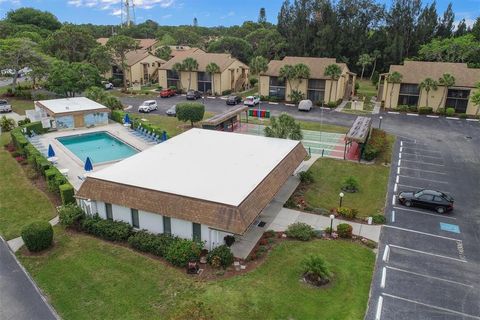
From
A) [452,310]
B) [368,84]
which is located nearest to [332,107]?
[368,84]

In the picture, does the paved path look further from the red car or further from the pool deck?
the pool deck

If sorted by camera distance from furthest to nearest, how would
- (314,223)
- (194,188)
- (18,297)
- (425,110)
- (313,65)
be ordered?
(313,65), (425,110), (314,223), (194,188), (18,297)

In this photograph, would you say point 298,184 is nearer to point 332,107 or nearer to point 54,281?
point 54,281

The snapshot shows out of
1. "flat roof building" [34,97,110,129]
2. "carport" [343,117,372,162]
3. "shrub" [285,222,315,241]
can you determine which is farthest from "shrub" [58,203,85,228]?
"flat roof building" [34,97,110,129]

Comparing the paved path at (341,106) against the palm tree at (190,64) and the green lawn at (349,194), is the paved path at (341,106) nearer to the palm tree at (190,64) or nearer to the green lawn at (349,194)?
the green lawn at (349,194)

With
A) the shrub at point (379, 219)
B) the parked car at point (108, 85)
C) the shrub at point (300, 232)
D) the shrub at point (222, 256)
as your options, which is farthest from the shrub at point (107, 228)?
the parked car at point (108, 85)

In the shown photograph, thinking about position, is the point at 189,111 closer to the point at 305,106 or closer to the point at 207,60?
the point at 305,106

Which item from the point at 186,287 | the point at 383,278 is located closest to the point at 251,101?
the point at 383,278
